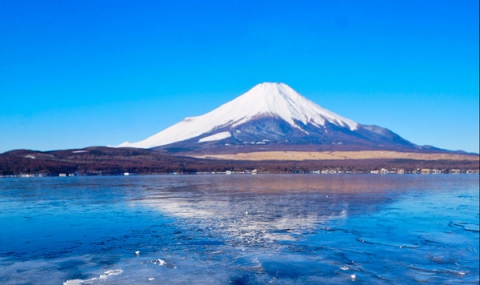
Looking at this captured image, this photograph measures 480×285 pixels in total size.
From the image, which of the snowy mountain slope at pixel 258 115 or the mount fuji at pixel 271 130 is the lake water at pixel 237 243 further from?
the snowy mountain slope at pixel 258 115

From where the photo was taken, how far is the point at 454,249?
37.5ft

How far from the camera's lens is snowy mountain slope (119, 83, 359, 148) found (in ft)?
463

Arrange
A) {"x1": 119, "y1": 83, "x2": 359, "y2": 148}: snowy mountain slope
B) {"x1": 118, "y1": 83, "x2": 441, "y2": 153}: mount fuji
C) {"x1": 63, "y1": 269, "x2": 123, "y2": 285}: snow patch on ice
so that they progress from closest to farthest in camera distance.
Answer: {"x1": 63, "y1": 269, "x2": 123, "y2": 285}: snow patch on ice < {"x1": 118, "y1": 83, "x2": 441, "y2": 153}: mount fuji < {"x1": 119, "y1": 83, "x2": 359, "y2": 148}: snowy mountain slope

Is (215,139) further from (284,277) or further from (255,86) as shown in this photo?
(284,277)

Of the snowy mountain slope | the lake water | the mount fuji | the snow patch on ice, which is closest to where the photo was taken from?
the snow patch on ice

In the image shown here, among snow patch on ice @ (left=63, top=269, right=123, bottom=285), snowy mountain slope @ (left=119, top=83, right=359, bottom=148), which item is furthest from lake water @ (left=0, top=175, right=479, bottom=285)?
snowy mountain slope @ (left=119, top=83, right=359, bottom=148)

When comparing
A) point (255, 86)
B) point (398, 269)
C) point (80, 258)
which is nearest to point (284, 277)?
point (398, 269)

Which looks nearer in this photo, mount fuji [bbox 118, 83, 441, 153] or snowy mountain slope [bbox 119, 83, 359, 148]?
mount fuji [bbox 118, 83, 441, 153]

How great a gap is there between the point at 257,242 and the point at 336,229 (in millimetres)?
3280

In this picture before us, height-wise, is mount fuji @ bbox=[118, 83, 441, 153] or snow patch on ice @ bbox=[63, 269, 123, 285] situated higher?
mount fuji @ bbox=[118, 83, 441, 153]

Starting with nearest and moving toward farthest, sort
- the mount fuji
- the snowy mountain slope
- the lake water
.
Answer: the lake water → the mount fuji → the snowy mountain slope

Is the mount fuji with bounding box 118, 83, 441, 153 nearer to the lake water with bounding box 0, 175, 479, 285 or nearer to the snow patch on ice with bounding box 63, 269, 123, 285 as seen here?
the lake water with bounding box 0, 175, 479, 285

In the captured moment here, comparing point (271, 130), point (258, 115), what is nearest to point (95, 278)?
point (271, 130)

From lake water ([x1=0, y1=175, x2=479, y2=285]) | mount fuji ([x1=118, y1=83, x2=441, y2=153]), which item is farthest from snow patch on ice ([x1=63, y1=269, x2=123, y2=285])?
mount fuji ([x1=118, y1=83, x2=441, y2=153])
